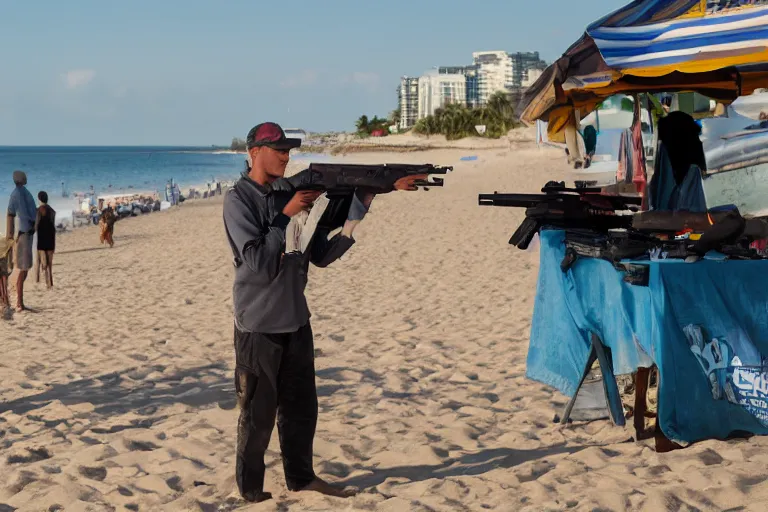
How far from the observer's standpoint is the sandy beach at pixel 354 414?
12.7ft

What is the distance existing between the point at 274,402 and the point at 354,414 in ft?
5.83

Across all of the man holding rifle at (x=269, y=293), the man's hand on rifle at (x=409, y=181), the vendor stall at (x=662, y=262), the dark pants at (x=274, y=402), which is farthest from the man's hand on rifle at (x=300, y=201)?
the vendor stall at (x=662, y=262)

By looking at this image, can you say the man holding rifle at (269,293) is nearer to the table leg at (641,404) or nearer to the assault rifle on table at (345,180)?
the assault rifle on table at (345,180)

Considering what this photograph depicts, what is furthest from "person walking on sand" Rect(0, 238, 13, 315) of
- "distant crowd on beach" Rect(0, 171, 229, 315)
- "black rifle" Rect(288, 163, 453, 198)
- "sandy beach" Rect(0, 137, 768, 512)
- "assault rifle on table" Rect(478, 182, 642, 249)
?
"black rifle" Rect(288, 163, 453, 198)

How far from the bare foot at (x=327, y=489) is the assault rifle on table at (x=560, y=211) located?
6.90ft

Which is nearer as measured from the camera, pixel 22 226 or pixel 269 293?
pixel 269 293

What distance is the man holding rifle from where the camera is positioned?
3.54 meters

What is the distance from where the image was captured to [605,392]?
15.5ft

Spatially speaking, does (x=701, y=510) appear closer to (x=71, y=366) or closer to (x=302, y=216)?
(x=302, y=216)

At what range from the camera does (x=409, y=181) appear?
3846 millimetres

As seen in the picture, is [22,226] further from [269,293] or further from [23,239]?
[269,293]

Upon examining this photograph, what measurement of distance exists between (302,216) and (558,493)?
1815 mm

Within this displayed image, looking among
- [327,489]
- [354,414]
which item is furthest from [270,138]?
[354,414]

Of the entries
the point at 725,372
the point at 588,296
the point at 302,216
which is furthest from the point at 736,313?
the point at 302,216
